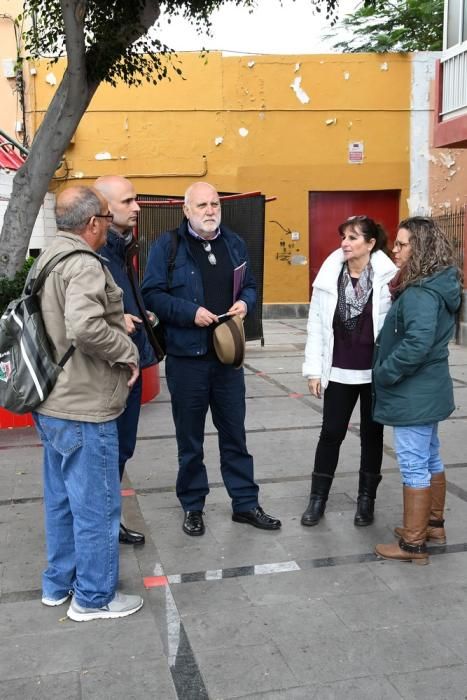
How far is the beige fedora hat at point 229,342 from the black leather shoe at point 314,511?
0.99m

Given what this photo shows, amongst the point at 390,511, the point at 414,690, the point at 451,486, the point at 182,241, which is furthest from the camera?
the point at 451,486

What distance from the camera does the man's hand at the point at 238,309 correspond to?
3959 millimetres

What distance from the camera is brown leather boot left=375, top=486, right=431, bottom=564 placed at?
3674 mm

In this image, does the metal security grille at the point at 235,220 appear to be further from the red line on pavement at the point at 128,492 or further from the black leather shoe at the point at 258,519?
the black leather shoe at the point at 258,519

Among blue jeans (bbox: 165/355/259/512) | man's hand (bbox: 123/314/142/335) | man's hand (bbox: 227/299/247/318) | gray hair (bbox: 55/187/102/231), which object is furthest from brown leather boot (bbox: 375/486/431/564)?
gray hair (bbox: 55/187/102/231)

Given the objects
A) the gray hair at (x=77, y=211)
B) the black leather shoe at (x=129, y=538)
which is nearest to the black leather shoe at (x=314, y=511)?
the black leather shoe at (x=129, y=538)

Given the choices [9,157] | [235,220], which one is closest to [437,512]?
[235,220]

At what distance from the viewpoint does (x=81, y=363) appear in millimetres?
2992

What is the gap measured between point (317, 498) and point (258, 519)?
1.21 ft

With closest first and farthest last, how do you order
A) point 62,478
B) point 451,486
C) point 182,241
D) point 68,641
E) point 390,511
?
point 68,641 < point 62,478 < point 182,241 < point 390,511 < point 451,486

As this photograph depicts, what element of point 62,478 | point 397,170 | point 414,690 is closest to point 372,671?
point 414,690

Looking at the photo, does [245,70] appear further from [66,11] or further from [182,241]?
[182,241]

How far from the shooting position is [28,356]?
2.94m

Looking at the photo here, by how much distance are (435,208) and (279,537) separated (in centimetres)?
1287
